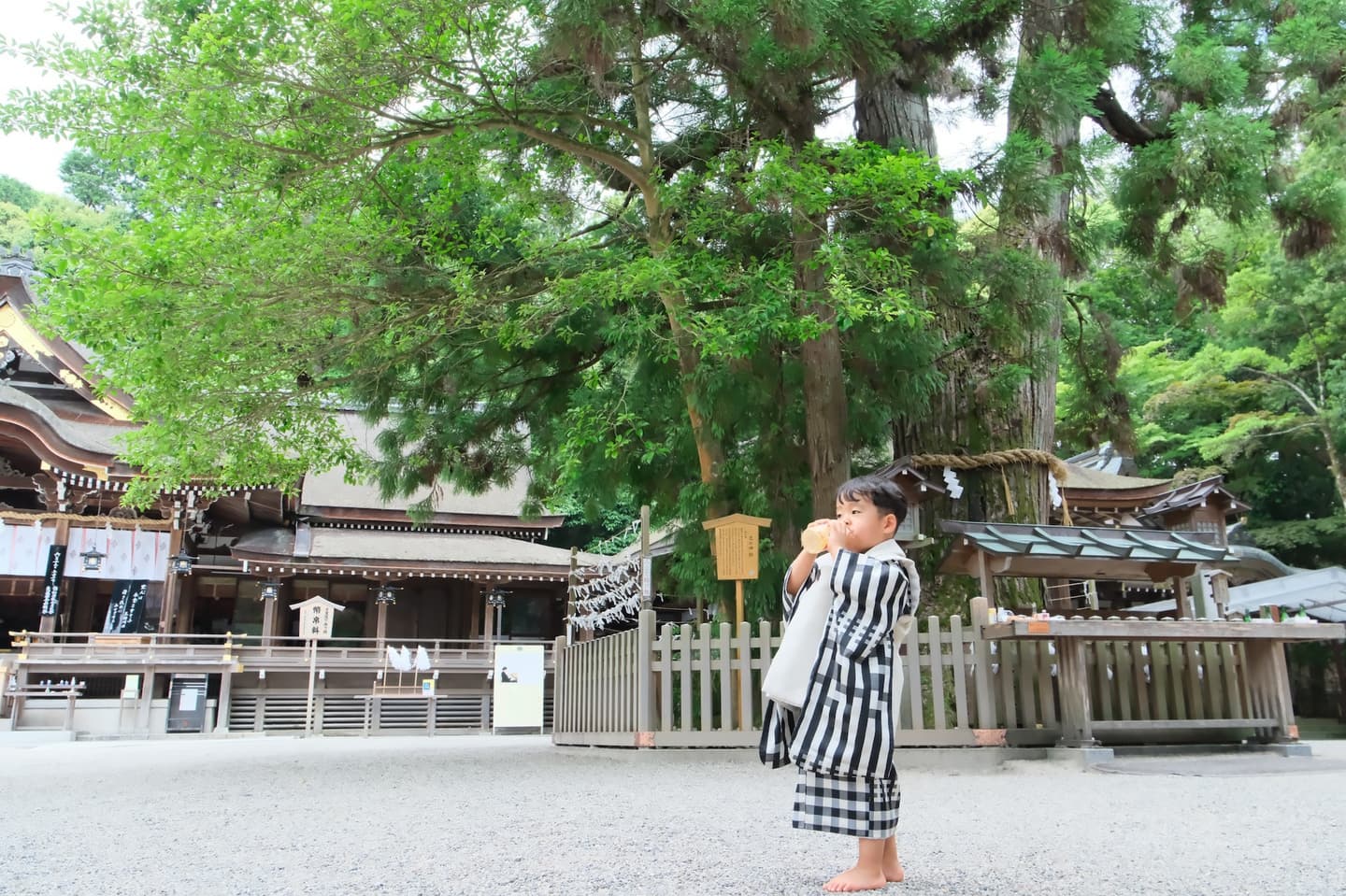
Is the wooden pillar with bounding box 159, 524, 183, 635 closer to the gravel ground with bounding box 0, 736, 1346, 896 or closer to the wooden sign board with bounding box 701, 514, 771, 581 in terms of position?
the gravel ground with bounding box 0, 736, 1346, 896

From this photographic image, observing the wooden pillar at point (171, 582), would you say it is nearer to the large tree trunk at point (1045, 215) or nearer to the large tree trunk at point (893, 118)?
the large tree trunk at point (893, 118)

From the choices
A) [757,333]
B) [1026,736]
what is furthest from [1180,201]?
[1026,736]

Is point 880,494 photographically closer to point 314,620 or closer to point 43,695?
point 314,620

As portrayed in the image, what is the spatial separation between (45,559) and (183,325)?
13267 mm

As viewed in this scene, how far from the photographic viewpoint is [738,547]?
6.54 metres

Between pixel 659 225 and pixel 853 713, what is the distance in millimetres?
5450

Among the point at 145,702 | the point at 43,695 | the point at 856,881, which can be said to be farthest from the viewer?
the point at 145,702

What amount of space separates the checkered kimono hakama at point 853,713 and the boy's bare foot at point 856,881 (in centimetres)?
8

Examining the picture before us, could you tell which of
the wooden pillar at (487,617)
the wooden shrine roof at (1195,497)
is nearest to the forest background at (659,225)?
the wooden shrine roof at (1195,497)

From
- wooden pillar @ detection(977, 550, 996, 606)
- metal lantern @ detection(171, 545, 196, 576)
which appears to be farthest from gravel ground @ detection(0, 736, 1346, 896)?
metal lantern @ detection(171, 545, 196, 576)

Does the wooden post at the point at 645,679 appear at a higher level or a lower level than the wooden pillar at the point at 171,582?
lower

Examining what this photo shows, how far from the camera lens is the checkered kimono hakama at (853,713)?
7.36 feet

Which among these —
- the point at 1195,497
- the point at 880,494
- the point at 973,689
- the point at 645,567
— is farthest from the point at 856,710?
the point at 1195,497

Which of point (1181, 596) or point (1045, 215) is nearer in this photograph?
point (1045, 215)
